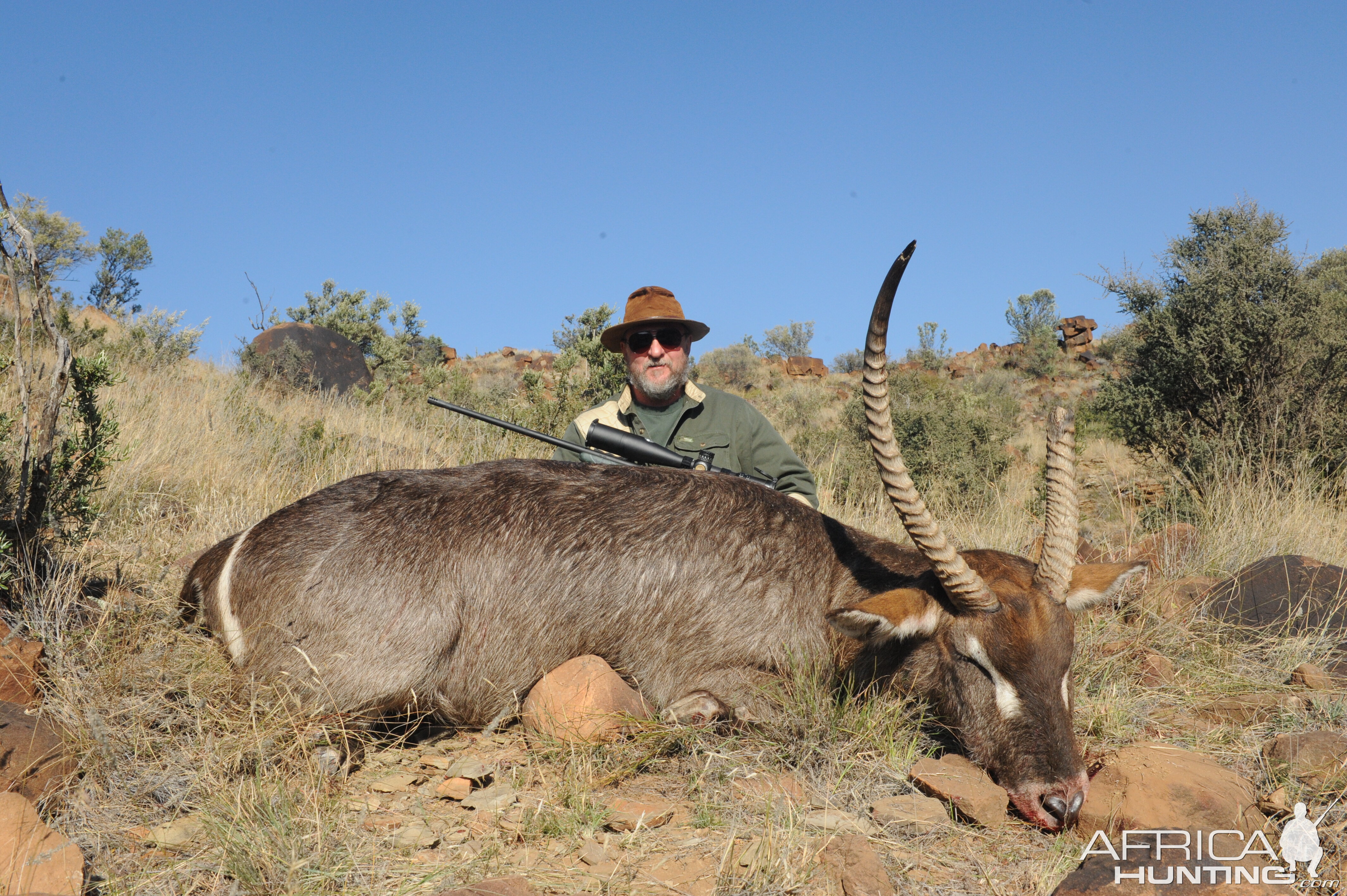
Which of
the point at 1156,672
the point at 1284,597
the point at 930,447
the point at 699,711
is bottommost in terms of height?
the point at 699,711

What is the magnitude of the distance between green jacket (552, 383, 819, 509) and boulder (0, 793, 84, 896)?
4099mm

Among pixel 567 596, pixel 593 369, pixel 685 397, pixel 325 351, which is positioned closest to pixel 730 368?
pixel 325 351

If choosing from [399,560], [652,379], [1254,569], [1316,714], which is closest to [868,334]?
[399,560]

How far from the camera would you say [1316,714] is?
405 centimetres

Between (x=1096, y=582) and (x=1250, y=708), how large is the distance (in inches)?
51.5

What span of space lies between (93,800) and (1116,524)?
9662 mm

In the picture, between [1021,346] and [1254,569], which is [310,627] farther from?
[1021,346]

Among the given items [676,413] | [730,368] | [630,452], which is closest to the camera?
[630,452]

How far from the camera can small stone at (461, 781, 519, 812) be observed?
3.36 metres

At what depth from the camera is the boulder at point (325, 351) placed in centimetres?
1558

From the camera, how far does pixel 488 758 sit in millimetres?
3834

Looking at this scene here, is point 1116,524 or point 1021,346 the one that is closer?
point 1116,524

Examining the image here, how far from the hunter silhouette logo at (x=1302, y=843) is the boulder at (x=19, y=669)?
4862 millimetres

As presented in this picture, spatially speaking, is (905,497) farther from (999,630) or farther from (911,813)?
(911,813)
